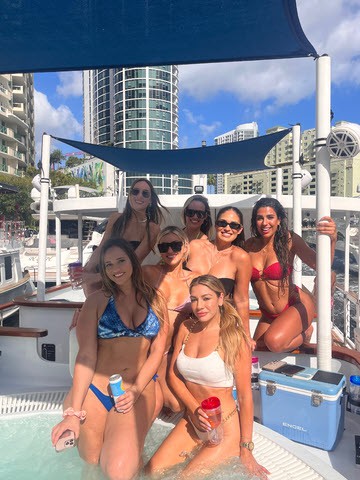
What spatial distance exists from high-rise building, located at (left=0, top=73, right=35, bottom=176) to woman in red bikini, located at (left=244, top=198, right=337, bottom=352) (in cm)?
4923

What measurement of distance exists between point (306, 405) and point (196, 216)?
70.3 inches

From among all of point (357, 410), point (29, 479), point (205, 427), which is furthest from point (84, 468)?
point (357, 410)

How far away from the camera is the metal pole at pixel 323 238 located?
260cm

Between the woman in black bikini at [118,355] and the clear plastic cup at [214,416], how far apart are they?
42cm

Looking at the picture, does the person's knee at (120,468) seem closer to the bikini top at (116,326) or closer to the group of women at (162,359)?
the group of women at (162,359)

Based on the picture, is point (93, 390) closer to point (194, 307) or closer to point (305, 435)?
point (194, 307)

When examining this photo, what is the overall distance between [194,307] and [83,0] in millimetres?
2110

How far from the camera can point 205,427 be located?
1975 millimetres

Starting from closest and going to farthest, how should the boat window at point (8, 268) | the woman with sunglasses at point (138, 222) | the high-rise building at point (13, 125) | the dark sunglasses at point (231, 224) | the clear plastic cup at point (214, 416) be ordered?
1. the clear plastic cup at point (214, 416)
2. the dark sunglasses at point (231, 224)
3. the woman with sunglasses at point (138, 222)
4. the boat window at point (8, 268)
5. the high-rise building at point (13, 125)

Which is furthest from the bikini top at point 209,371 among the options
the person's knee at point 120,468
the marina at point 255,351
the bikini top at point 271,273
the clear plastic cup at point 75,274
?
the clear plastic cup at point 75,274

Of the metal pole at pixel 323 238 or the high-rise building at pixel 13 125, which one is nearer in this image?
the metal pole at pixel 323 238

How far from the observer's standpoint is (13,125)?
48375 mm

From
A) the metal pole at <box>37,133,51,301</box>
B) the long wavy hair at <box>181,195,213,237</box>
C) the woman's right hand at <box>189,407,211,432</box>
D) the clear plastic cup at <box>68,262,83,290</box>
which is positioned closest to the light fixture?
the clear plastic cup at <box>68,262,83,290</box>

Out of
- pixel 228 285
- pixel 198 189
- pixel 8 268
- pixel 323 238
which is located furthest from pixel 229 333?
pixel 8 268
